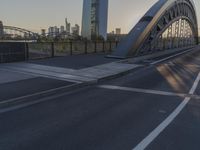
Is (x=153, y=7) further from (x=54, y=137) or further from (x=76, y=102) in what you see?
(x=54, y=137)

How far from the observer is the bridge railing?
2074 cm

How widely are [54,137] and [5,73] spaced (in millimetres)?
8639

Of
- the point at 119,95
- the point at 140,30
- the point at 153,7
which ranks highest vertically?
the point at 153,7

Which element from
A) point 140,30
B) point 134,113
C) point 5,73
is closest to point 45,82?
point 5,73

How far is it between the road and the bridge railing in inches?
395

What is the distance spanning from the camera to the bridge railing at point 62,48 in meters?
20.7

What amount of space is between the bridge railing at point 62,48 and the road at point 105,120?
32.9 ft

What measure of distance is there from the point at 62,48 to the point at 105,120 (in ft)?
56.8

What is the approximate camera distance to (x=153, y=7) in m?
29.6

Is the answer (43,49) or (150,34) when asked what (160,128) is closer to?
(43,49)

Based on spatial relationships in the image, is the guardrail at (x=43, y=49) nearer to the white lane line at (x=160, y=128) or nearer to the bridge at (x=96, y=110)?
the bridge at (x=96, y=110)

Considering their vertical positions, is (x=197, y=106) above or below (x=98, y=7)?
below

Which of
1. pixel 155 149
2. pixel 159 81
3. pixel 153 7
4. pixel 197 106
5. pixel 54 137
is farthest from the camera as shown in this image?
pixel 153 7

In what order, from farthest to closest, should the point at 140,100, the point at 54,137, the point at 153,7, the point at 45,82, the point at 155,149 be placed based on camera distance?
the point at 153,7, the point at 45,82, the point at 140,100, the point at 54,137, the point at 155,149
